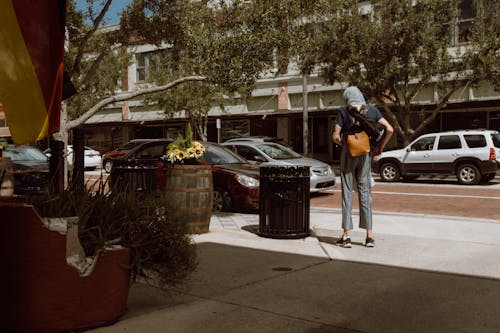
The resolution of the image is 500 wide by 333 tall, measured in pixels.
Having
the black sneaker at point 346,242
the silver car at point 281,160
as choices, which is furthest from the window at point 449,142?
Answer: the black sneaker at point 346,242

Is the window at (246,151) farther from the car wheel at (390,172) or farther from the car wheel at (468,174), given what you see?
the car wheel at (468,174)

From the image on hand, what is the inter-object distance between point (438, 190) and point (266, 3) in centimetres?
839

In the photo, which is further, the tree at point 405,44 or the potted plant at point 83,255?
the tree at point 405,44

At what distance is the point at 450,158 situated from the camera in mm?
19328

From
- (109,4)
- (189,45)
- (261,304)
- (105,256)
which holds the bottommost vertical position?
(261,304)

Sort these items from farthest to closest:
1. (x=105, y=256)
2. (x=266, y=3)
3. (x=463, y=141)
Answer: (x=463, y=141)
(x=266, y=3)
(x=105, y=256)

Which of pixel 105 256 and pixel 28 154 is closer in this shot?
pixel 105 256

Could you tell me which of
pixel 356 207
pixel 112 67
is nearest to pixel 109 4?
pixel 356 207

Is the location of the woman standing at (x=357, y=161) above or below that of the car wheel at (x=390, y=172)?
above

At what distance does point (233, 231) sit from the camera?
29.4ft

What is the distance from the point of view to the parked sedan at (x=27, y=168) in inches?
462

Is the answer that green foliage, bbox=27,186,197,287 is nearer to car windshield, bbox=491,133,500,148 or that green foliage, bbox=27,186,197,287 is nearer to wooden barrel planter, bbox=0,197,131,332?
wooden barrel planter, bbox=0,197,131,332

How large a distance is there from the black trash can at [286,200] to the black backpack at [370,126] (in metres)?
1.19

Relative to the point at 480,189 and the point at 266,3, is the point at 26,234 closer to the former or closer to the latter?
the point at 266,3
